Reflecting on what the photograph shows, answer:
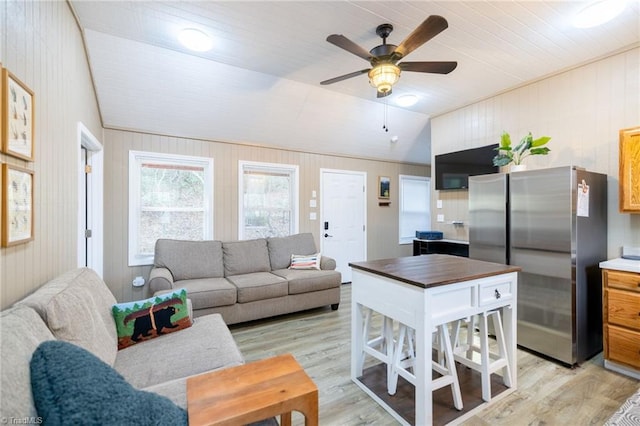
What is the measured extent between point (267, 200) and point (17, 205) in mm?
3232

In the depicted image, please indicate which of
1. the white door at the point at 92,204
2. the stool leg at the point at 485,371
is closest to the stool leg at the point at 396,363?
the stool leg at the point at 485,371

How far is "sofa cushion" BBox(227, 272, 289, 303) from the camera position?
312 centimetres

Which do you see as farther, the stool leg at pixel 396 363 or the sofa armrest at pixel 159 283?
the sofa armrest at pixel 159 283

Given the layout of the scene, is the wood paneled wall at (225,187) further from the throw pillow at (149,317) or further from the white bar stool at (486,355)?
the white bar stool at (486,355)

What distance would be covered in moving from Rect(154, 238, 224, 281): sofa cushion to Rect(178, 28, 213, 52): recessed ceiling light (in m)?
2.18

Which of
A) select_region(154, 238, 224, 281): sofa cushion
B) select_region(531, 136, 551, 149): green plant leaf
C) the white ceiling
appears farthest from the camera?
select_region(154, 238, 224, 281): sofa cushion

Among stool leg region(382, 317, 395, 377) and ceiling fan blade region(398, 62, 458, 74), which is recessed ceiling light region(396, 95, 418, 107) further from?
stool leg region(382, 317, 395, 377)

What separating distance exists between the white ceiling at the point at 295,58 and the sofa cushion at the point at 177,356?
7.77ft

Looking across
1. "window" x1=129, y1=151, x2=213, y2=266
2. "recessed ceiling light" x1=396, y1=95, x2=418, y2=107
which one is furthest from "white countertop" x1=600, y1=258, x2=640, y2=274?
"window" x1=129, y1=151, x2=213, y2=266

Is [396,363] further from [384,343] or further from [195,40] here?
[195,40]

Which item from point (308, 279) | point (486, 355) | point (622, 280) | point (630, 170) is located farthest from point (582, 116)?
point (308, 279)

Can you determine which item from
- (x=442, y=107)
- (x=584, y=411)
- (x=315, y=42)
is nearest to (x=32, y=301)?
(x=315, y=42)

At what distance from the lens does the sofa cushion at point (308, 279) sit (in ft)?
11.2

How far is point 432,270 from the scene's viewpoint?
75.3 inches
